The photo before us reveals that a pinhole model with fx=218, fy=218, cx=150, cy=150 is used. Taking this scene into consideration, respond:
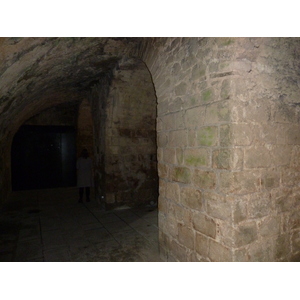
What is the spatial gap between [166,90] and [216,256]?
199 centimetres

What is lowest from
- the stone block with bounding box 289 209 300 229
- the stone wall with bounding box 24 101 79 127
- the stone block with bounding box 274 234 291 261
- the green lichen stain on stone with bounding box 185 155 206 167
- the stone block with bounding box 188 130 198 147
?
the stone block with bounding box 274 234 291 261

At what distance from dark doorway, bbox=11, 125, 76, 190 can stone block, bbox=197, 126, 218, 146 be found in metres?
8.44

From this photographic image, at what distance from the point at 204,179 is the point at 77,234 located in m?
2.87

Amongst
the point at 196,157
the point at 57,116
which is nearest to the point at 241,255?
the point at 196,157

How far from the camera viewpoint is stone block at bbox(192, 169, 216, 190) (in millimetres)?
2119

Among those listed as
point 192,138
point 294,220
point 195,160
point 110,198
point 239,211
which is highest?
point 192,138

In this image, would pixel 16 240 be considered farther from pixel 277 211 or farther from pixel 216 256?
pixel 277 211

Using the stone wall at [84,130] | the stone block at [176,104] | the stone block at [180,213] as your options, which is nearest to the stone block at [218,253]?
the stone block at [180,213]

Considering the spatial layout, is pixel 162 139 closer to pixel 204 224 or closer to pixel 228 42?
pixel 204 224

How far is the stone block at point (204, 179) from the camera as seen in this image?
6.95 ft

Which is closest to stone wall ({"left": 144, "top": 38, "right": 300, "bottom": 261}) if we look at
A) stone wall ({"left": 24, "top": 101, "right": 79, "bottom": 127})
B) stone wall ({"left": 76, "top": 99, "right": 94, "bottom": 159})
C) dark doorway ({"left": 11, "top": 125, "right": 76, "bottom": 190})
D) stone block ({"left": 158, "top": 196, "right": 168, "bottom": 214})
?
stone block ({"left": 158, "top": 196, "right": 168, "bottom": 214})

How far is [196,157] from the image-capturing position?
91.9 inches

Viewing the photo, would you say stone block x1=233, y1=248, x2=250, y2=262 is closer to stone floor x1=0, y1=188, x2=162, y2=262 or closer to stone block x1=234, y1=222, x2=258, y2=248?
stone block x1=234, y1=222, x2=258, y2=248

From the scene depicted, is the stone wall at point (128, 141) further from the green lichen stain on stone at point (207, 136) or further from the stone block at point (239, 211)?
the stone block at point (239, 211)
